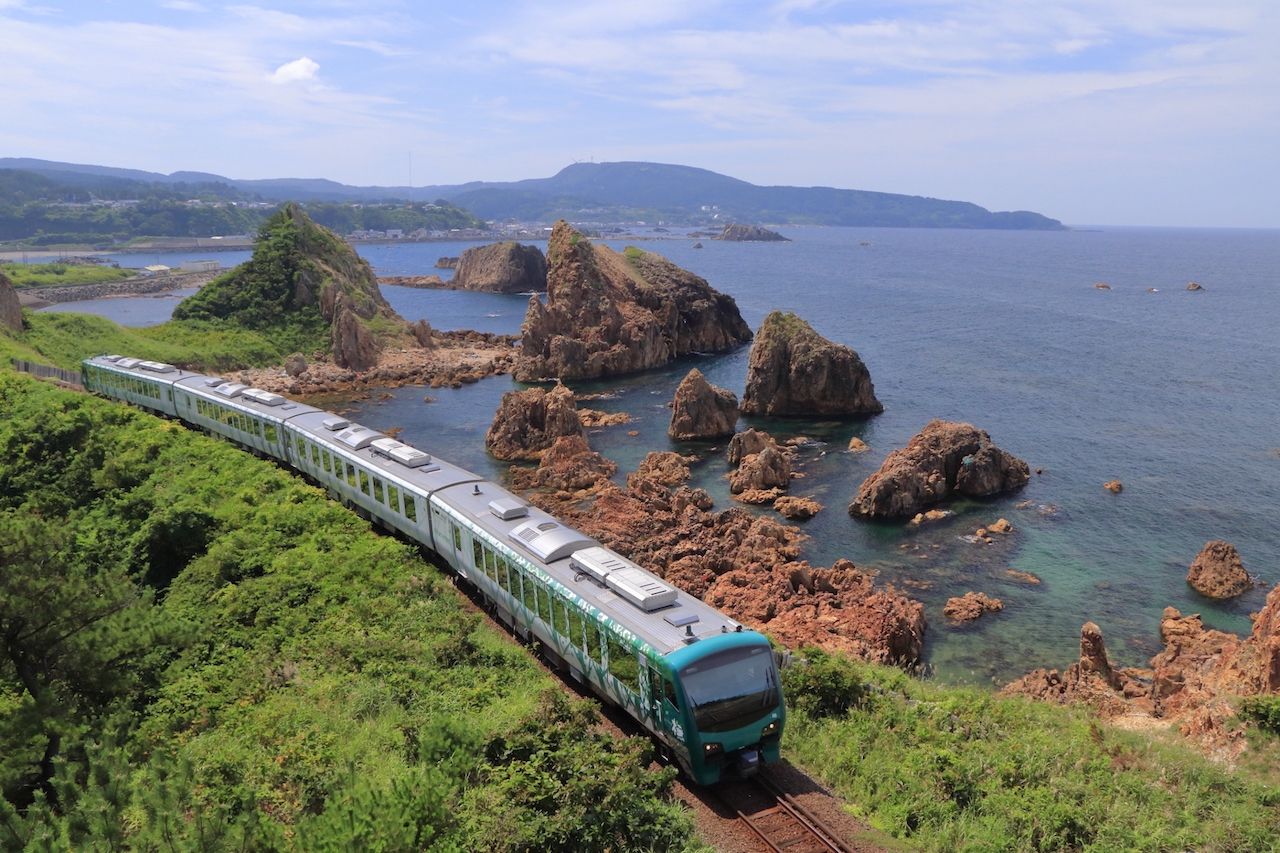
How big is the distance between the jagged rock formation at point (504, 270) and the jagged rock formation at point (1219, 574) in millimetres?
117081

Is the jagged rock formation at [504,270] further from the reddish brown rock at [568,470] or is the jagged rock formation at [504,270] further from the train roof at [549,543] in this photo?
the train roof at [549,543]

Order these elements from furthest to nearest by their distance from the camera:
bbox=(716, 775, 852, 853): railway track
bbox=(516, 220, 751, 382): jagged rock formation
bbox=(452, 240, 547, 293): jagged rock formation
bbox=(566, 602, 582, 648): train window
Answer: bbox=(452, 240, 547, 293): jagged rock formation → bbox=(516, 220, 751, 382): jagged rock formation → bbox=(566, 602, 582, 648): train window → bbox=(716, 775, 852, 853): railway track

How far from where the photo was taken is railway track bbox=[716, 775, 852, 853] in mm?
13539

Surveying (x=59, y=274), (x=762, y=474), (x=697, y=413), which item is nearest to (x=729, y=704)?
(x=762, y=474)

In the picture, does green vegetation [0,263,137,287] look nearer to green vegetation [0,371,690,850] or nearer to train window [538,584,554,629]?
green vegetation [0,371,690,850]

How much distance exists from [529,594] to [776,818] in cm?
789

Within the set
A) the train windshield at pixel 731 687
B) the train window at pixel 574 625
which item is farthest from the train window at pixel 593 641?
the train windshield at pixel 731 687

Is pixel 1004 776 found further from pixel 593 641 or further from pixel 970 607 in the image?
pixel 970 607

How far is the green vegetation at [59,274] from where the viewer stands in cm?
12400

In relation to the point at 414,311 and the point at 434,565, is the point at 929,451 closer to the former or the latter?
the point at 434,565

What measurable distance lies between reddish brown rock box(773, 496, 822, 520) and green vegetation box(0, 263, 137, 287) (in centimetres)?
12388

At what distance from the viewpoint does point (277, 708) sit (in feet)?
59.0

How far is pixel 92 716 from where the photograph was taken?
16.0 metres

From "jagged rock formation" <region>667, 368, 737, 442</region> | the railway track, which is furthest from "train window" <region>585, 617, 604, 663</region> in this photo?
"jagged rock formation" <region>667, 368, 737, 442</region>
